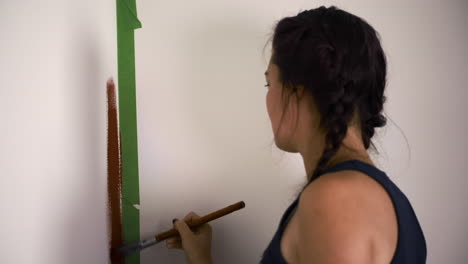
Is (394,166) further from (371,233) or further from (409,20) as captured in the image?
(371,233)

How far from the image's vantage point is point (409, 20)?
0.88m

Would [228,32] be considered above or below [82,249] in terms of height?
above

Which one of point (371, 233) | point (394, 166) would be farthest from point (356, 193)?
point (394, 166)

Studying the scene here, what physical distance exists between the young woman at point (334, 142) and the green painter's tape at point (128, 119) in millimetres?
375

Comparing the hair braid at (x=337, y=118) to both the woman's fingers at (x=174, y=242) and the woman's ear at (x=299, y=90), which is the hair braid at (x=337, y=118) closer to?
the woman's ear at (x=299, y=90)

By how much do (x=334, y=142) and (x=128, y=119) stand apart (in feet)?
1.65

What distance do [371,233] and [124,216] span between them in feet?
1.87

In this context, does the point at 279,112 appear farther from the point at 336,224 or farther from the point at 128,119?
the point at 128,119

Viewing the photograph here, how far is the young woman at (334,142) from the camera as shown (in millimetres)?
443

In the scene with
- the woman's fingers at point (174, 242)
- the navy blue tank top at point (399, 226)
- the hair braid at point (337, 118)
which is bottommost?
the woman's fingers at point (174, 242)

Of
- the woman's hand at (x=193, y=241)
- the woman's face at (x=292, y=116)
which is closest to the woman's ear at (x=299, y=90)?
the woman's face at (x=292, y=116)

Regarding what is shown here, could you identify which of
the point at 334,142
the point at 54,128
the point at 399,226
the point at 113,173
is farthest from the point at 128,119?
the point at 399,226

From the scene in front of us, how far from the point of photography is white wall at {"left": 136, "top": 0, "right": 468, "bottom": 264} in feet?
2.70

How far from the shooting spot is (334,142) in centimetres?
54
